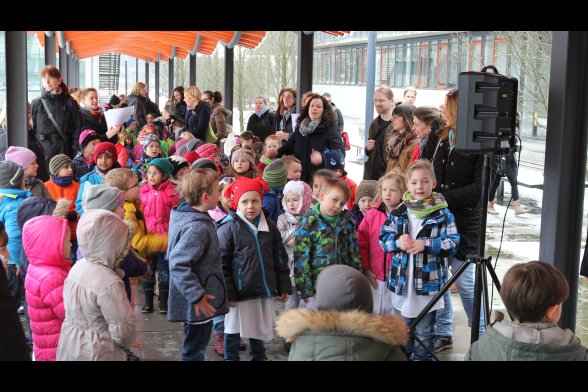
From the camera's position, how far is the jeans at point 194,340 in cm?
520

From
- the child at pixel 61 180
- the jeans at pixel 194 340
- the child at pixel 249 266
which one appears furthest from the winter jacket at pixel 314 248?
the child at pixel 61 180

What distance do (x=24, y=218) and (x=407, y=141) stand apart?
378 cm

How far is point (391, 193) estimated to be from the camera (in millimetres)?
5902

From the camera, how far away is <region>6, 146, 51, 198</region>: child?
6656 mm

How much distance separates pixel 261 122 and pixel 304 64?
2.40m

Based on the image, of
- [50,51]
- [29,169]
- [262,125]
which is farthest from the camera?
[50,51]

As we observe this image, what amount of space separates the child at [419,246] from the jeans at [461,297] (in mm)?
482

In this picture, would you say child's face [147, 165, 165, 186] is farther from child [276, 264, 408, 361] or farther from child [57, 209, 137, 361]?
child [276, 264, 408, 361]

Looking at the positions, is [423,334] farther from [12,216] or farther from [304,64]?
[304,64]

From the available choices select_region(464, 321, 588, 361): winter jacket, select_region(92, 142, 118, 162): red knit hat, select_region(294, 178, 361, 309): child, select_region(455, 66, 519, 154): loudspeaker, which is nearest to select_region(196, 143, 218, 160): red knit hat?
select_region(92, 142, 118, 162): red knit hat

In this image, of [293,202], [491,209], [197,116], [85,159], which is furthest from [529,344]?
[491,209]

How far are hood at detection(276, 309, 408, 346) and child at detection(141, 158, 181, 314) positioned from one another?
3780mm

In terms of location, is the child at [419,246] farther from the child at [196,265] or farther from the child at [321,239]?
the child at [196,265]
